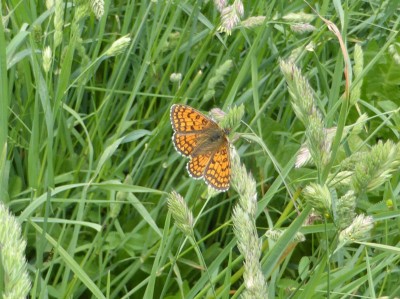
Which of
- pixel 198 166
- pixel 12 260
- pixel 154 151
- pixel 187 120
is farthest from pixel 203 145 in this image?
pixel 12 260

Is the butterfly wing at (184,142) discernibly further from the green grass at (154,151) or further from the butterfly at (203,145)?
the green grass at (154,151)

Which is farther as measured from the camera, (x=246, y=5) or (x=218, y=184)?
(x=246, y=5)

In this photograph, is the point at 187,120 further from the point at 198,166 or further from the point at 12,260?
the point at 12,260

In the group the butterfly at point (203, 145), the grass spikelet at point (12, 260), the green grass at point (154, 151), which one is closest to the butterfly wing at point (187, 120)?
the butterfly at point (203, 145)

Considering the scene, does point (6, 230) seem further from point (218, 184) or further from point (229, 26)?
point (229, 26)

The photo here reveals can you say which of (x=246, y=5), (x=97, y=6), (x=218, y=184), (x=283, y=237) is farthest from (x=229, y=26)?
(x=246, y=5)

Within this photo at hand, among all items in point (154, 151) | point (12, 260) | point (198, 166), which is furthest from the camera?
point (154, 151)
